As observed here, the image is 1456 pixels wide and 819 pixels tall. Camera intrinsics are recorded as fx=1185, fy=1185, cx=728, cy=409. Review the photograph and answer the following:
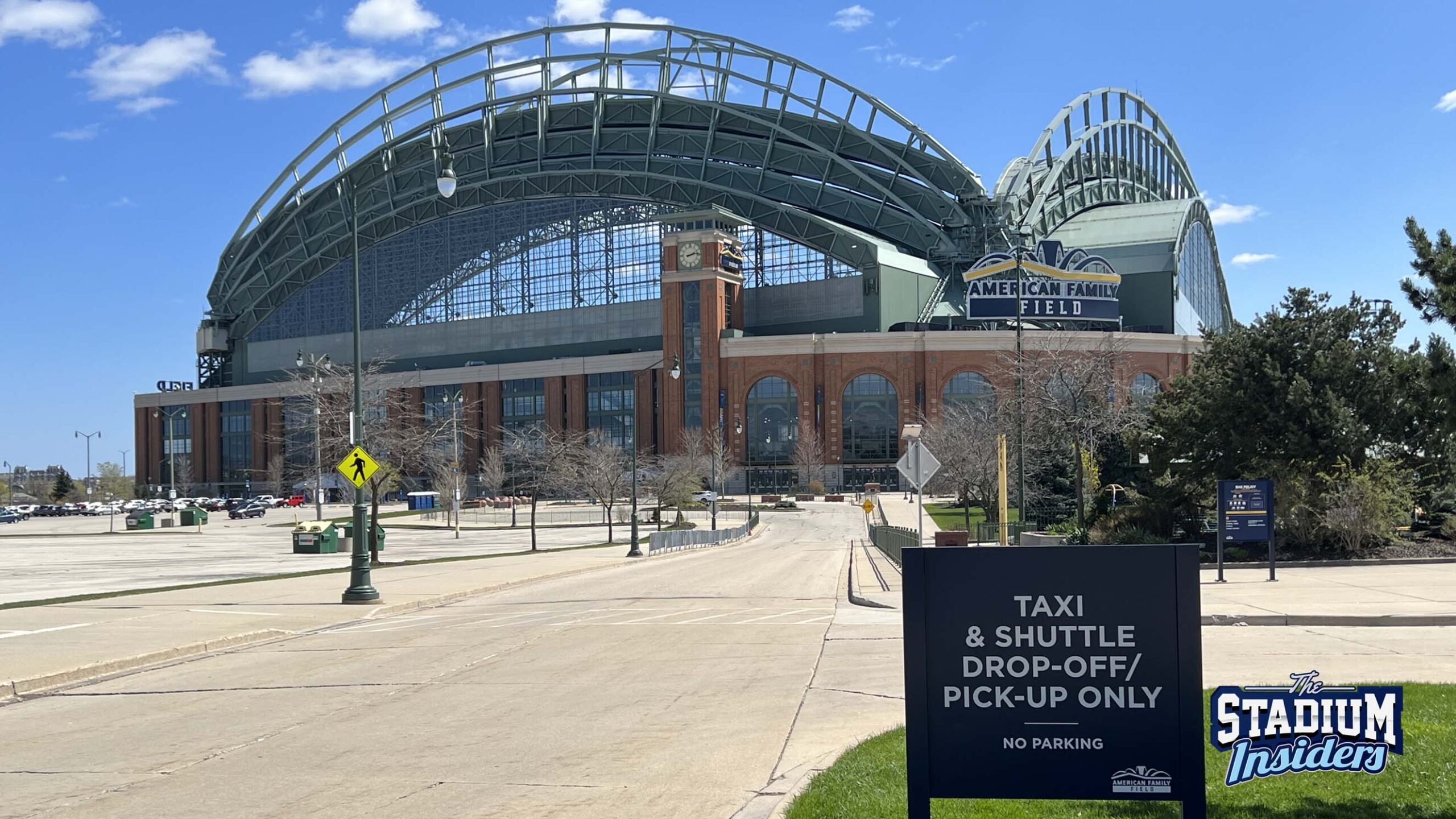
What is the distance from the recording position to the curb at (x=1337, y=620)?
17.5 m

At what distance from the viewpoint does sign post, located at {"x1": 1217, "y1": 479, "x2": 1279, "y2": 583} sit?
25.7 m

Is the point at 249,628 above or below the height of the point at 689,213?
below

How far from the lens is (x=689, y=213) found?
389ft

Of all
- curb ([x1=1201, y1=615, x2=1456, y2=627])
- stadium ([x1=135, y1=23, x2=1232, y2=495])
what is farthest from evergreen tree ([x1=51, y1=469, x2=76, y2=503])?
curb ([x1=1201, y1=615, x2=1456, y2=627])

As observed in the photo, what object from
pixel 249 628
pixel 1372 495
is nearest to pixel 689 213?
pixel 1372 495

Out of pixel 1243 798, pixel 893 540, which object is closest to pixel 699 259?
pixel 893 540

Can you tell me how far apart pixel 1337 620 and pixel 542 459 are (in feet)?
284

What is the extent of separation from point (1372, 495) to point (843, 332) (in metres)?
89.5

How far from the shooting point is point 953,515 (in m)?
→ 77.8

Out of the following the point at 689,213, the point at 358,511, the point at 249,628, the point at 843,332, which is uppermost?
the point at 689,213

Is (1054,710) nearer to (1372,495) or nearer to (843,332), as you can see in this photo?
(1372,495)

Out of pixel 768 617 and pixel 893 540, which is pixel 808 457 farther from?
pixel 768 617

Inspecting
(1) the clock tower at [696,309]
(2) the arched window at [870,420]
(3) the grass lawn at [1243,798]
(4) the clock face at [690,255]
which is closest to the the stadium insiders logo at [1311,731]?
(3) the grass lawn at [1243,798]

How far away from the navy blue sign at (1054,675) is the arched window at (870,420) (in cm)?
11021
